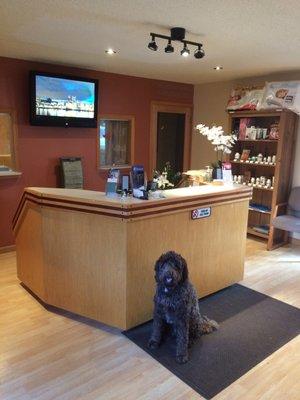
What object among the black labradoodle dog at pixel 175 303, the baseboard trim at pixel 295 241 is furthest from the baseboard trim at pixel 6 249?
the baseboard trim at pixel 295 241

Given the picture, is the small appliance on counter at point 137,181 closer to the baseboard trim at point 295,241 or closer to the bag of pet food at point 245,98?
the bag of pet food at point 245,98

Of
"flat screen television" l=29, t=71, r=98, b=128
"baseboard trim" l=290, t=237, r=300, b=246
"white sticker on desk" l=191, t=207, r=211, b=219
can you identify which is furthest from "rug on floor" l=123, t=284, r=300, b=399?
"flat screen television" l=29, t=71, r=98, b=128

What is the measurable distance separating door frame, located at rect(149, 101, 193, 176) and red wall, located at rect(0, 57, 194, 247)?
3.6 inches

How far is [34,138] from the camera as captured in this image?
4.34 meters

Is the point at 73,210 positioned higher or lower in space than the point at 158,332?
higher

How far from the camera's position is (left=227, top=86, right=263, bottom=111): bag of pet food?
4555 mm

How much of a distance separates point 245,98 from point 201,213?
253 cm

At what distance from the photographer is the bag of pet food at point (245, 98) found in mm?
4555

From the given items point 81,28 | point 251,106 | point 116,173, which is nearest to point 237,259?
point 116,173

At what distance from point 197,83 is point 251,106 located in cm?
154

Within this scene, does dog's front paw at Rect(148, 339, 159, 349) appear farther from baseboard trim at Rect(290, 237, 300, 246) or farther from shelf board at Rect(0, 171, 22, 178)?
baseboard trim at Rect(290, 237, 300, 246)

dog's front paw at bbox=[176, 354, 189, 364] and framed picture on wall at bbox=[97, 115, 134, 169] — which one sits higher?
framed picture on wall at bbox=[97, 115, 134, 169]

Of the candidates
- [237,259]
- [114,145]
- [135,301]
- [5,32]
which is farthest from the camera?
[114,145]

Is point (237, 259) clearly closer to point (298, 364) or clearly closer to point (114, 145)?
point (298, 364)
